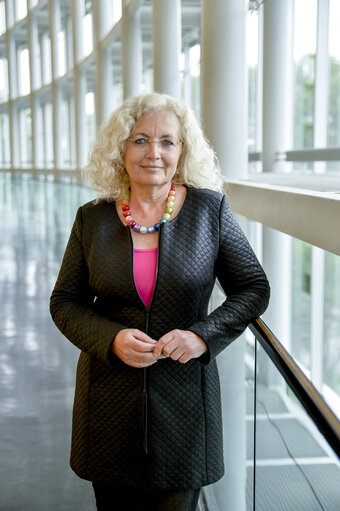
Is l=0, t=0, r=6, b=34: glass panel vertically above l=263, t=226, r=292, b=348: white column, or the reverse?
l=0, t=0, r=6, b=34: glass panel

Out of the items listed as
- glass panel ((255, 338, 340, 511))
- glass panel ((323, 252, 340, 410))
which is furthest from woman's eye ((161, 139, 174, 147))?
glass panel ((323, 252, 340, 410))

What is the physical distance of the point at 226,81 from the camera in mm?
8117

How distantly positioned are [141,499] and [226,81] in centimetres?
639

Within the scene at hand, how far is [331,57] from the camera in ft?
34.7

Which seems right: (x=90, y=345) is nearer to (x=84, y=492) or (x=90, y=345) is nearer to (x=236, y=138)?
(x=84, y=492)

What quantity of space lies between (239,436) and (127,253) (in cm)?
139

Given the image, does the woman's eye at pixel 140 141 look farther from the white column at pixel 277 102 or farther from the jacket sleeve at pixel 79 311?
the white column at pixel 277 102

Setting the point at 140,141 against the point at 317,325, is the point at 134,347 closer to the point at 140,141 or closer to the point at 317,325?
the point at 140,141

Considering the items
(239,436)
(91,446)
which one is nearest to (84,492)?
(239,436)

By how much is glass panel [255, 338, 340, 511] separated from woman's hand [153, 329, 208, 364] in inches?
12.1

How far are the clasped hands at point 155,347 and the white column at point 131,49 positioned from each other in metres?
15.8

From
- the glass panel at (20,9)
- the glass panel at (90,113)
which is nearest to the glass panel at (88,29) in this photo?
the glass panel at (90,113)

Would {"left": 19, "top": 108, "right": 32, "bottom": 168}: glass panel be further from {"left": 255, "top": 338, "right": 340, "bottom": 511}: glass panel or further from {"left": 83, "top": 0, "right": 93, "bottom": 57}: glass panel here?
{"left": 255, "top": 338, "right": 340, "bottom": 511}: glass panel

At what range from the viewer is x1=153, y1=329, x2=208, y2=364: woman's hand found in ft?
7.00
